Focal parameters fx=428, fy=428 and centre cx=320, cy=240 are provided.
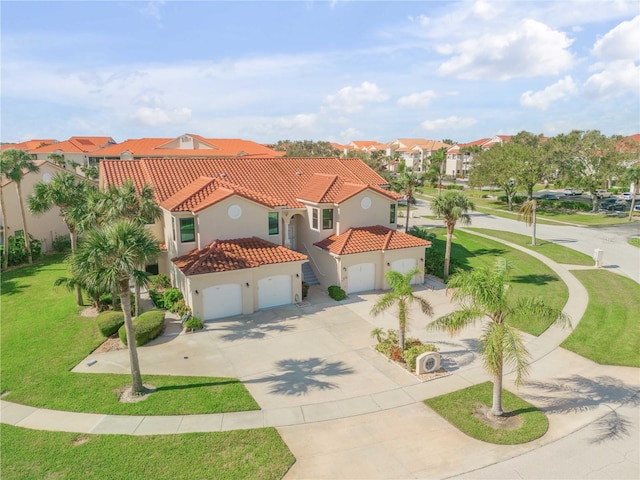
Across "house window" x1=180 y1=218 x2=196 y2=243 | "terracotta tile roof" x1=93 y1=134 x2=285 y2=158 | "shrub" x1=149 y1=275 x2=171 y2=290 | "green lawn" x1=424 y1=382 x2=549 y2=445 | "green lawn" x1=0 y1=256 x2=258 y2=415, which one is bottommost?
"green lawn" x1=424 y1=382 x2=549 y2=445

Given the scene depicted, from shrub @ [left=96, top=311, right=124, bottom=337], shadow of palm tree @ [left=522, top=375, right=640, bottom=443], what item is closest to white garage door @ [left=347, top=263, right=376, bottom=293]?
shadow of palm tree @ [left=522, top=375, right=640, bottom=443]

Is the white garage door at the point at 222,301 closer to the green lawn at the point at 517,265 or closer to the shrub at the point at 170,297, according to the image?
the shrub at the point at 170,297

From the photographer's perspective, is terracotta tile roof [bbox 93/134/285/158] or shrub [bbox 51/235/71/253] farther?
terracotta tile roof [bbox 93/134/285/158]

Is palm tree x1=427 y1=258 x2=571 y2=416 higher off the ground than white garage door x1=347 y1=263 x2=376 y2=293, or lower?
higher

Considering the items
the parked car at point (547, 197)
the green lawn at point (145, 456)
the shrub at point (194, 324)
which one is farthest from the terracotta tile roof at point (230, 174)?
the parked car at point (547, 197)

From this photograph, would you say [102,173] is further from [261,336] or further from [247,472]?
[247,472]

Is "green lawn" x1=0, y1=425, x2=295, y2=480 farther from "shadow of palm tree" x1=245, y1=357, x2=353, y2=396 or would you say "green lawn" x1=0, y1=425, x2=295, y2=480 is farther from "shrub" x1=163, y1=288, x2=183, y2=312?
"shrub" x1=163, y1=288, x2=183, y2=312

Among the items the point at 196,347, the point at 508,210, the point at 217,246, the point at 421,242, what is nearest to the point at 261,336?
the point at 196,347
